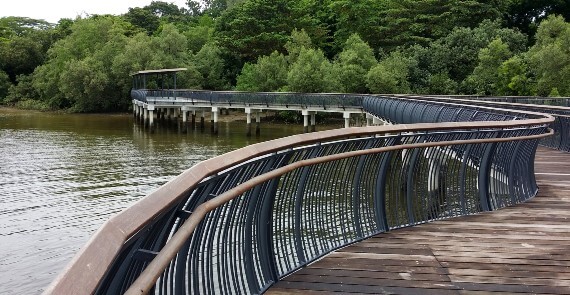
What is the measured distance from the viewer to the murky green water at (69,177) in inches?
544

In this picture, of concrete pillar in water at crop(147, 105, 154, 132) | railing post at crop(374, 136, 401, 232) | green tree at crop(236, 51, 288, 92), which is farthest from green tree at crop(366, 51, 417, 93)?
railing post at crop(374, 136, 401, 232)

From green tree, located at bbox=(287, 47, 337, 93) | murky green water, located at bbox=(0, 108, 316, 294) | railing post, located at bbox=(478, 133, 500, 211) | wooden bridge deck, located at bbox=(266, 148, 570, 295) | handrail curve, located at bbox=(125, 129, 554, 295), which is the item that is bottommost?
murky green water, located at bbox=(0, 108, 316, 294)

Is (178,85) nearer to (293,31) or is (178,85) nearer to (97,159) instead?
(293,31)

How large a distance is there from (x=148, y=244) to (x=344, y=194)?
383 centimetres

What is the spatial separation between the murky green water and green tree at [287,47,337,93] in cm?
407

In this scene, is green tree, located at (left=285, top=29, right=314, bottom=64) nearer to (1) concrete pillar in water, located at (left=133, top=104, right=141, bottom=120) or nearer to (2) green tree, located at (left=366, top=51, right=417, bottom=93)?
(2) green tree, located at (left=366, top=51, right=417, bottom=93)

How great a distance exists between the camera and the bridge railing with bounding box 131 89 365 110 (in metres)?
40.7

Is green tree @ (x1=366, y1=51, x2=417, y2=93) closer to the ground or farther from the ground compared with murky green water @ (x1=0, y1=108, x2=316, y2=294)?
farther from the ground

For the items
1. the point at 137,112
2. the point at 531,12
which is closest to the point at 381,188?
the point at 137,112

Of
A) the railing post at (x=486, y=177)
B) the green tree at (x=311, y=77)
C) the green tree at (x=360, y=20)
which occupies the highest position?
the green tree at (x=360, y=20)

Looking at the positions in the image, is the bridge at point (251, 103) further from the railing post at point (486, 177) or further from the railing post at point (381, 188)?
the railing post at point (381, 188)

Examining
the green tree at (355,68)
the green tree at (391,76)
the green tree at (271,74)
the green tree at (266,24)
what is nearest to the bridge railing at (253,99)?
the green tree at (391,76)

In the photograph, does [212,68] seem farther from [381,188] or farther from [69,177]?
[381,188]

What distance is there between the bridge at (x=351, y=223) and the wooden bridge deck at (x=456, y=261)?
0.02 meters
